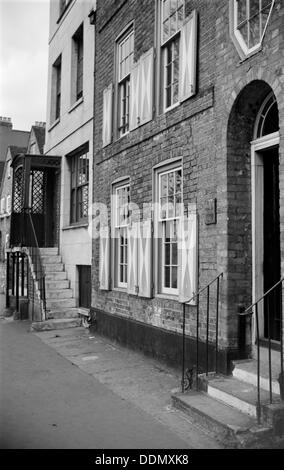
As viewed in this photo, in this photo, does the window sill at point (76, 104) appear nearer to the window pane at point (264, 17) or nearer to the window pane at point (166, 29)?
the window pane at point (166, 29)

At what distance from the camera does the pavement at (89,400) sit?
459 centimetres

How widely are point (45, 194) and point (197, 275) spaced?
32.6 ft

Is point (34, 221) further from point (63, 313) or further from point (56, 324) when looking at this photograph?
point (56, 324)

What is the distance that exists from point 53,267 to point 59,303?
1548 mm

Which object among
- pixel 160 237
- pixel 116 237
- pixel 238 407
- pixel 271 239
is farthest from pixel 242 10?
pixel 116 237

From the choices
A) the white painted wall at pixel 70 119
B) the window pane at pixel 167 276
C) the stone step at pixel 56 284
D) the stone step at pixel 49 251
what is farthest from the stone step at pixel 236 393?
the stone step at pixel 49 251

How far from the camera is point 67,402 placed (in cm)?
588

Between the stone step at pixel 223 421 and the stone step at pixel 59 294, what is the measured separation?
758 cm

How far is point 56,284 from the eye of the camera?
13.1 meters

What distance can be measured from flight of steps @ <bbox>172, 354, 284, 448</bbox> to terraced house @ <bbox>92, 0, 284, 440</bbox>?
4cm

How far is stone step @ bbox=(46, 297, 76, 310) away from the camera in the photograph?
1234 cm

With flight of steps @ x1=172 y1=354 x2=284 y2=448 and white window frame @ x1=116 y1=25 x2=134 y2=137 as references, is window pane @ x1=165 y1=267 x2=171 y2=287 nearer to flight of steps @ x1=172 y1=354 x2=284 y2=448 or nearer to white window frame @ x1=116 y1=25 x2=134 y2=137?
flight of steps @ x1=172 y1=354 x2=284 y2=448

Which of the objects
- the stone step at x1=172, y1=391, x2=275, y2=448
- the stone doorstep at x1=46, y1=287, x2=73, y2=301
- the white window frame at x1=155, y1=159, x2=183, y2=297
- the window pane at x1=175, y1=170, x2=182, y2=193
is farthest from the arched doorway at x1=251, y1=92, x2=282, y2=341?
the stone doorstep at x1=46, y1=287, x2=73, y2=301

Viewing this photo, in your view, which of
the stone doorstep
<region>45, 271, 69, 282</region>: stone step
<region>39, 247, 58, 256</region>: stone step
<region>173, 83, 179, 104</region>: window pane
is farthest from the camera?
<region>39, 247, 58, 256</region>: stone step
